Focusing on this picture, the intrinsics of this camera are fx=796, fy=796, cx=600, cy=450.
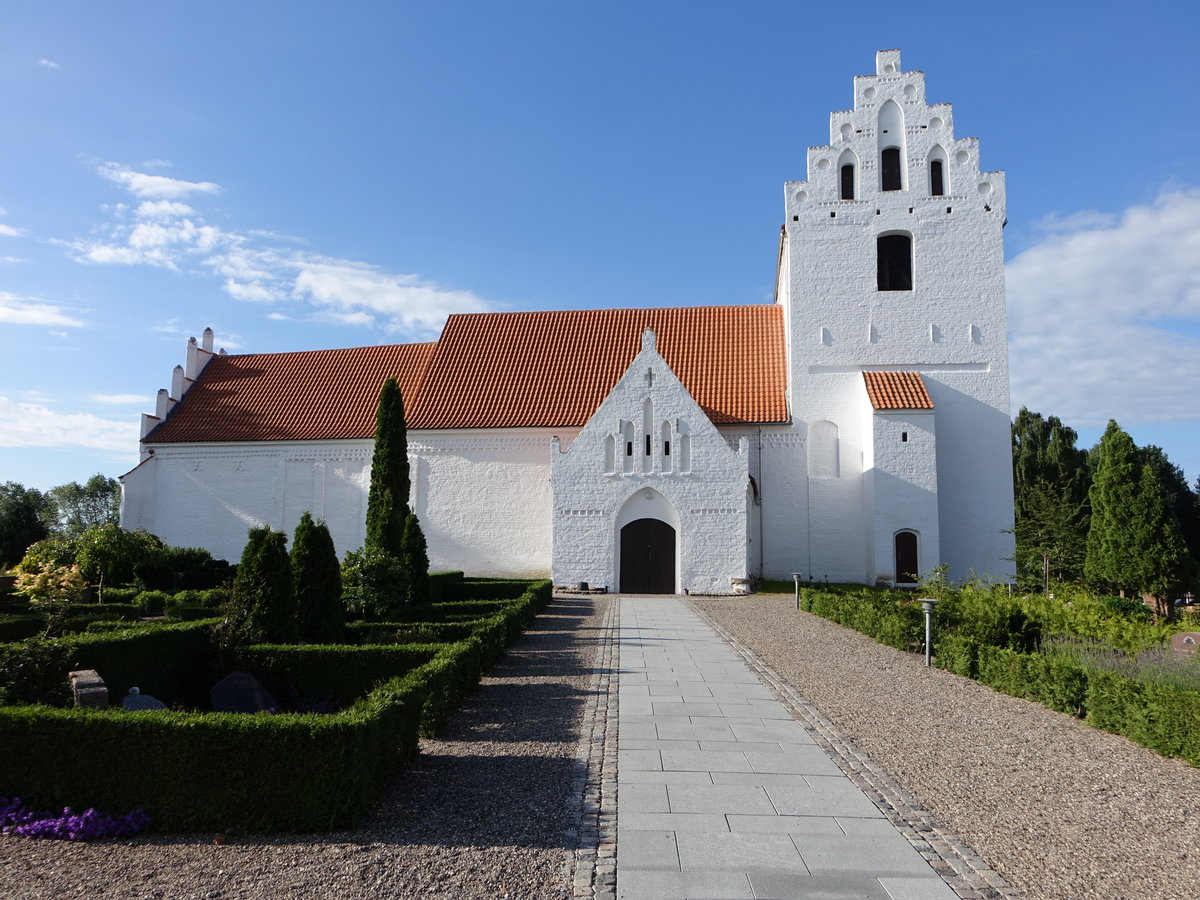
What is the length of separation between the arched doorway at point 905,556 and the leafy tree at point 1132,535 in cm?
410

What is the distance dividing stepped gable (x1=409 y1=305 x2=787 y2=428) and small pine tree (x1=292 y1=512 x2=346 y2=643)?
13711 millimetres

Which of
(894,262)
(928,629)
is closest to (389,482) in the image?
(928,629)

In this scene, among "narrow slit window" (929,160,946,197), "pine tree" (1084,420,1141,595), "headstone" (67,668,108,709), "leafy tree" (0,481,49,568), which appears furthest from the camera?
"leafy tree" (0,481,49,568)

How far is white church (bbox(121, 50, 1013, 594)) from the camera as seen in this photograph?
2100 cm

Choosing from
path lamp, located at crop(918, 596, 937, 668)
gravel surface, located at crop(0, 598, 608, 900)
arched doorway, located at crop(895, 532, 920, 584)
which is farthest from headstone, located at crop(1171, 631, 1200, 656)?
arched doorway, located at crop(895, 532, 920, 584)

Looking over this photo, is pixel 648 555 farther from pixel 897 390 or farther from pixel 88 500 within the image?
pixel 88 500

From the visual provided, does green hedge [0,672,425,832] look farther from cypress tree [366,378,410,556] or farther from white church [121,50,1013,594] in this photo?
white church [121,50,1013,594]

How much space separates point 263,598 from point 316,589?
1.14 metres

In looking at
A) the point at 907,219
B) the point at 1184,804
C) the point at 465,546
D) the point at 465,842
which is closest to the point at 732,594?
the point at 465,546

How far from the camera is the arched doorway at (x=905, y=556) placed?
21219 millimetres

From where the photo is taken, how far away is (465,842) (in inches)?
178

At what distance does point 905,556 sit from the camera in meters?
21.3

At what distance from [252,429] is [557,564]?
11.9m

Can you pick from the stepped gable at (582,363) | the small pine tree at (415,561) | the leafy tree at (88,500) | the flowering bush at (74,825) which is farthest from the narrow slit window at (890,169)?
the leafy tree at (88,500)
